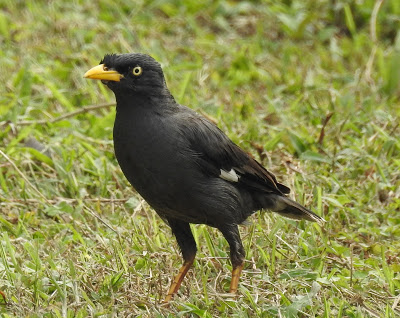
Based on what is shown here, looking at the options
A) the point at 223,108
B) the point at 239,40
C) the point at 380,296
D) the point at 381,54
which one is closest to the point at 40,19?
the point at 239,40

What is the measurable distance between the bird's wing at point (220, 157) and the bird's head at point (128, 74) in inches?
9.7

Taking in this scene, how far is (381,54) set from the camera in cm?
853

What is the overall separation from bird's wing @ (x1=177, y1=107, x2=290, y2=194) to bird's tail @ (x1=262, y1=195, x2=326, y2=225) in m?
0.05

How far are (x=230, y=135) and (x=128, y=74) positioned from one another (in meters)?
2.20

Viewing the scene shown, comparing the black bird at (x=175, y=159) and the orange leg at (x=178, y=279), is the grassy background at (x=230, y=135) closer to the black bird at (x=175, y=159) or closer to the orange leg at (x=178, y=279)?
the orange leg at (x=178, y=279)

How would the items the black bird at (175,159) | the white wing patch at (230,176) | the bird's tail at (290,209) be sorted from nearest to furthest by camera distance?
the black bird at (175,159), the white wing patch at (230,176), the bird's tail at (290,209)

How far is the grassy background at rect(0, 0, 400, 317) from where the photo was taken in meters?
4.85

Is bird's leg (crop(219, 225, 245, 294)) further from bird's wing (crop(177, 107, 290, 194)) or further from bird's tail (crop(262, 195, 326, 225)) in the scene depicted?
bird's tail (crop(262, 195, 326, 225))

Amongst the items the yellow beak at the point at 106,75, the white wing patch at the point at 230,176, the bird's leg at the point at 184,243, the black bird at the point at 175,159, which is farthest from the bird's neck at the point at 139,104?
the bird's leg at the point at 184,243

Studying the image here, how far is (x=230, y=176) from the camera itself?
507 centimetres

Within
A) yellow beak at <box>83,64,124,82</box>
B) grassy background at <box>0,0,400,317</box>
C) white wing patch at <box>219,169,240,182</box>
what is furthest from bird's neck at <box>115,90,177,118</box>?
grassy background at <box>0,0,400,317</box>

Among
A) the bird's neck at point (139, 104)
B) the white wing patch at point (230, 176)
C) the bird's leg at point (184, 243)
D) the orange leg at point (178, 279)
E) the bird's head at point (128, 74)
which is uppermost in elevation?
the bird's head at point (128, 74)

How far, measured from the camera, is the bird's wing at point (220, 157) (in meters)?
4.85

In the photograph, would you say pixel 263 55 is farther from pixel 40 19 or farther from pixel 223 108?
pixel 40 19
